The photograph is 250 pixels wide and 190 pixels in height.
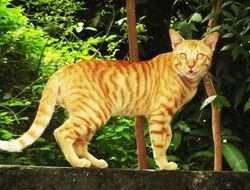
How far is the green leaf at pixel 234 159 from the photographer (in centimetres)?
391

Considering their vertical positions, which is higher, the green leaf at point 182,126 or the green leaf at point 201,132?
the green leaf at point 182,126

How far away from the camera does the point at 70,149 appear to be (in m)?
2.79

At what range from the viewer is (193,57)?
3.02 m

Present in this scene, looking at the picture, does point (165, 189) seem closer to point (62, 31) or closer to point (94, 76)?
point (94, 76)

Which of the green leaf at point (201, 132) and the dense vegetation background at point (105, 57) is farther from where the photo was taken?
the green leaf at point (201, 132)

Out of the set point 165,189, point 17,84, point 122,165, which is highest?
point 17,84

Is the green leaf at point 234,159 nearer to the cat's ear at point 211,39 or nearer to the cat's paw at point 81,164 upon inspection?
the cat's ear at point 211,39

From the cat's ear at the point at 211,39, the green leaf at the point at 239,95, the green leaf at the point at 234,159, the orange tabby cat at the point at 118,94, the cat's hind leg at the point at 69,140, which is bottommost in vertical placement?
the green leaf at the point at 234,159

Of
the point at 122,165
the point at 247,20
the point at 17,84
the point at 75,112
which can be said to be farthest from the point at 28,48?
the point at 247,20

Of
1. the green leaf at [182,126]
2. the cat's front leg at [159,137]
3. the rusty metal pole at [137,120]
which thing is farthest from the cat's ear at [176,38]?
the green leaf at [182,126]

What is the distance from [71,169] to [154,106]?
2.18 feet

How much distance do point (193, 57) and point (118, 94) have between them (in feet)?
1.50

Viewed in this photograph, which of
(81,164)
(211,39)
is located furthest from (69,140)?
(211,39)

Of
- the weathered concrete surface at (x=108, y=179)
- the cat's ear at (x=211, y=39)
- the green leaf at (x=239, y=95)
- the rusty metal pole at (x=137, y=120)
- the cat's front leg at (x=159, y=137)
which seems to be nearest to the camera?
the weathered concrete surface at (x=108, y=179)
